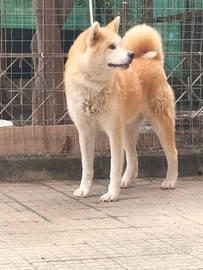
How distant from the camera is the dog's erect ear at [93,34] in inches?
207

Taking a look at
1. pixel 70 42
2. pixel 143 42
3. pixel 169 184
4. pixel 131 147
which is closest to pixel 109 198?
pixel 169 184

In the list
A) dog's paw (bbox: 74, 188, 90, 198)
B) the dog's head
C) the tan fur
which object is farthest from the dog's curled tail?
dog's paw (bbox: 74, 188, 90, 198)

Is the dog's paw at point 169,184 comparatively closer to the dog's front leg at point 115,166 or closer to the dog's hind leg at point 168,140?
the dog's hind leg at point 168,140

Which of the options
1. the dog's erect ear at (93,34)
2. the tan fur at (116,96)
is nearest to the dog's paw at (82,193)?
the tan fur at (116,96)

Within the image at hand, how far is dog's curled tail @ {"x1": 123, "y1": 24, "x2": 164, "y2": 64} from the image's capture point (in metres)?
6.26

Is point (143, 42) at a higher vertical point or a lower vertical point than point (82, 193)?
higher

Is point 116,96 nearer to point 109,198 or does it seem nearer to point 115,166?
point 115,166

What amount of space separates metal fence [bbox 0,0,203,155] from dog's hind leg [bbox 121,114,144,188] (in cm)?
59

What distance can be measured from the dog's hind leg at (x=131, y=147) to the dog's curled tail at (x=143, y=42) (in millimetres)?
736

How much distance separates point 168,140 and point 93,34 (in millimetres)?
1680

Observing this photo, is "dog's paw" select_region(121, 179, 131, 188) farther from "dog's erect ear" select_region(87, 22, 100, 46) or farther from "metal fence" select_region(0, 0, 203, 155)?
"dog's erect ear" select_region(87, 22, 100, 46)

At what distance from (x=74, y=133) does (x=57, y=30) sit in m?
1.34

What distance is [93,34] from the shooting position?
209 inches

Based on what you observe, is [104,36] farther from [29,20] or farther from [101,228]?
[29,20]
